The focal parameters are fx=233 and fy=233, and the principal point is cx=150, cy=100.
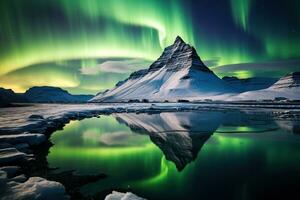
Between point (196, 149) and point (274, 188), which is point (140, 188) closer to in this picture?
point (274, 188)

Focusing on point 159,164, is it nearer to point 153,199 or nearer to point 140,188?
point 140,188

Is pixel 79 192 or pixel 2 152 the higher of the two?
pixel 2 152

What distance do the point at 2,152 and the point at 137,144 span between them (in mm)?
10124

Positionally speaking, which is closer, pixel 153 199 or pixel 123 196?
pixel 123 196

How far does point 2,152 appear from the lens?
534 inches

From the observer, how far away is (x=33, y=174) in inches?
467

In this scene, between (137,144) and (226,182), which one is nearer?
(226,182)

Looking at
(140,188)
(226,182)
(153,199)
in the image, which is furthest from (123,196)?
(226,182)

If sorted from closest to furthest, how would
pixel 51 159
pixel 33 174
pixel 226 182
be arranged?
pixel 226 182 → pixel 33 174 → pixel 51 159

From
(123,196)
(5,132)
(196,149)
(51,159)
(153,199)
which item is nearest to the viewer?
(123,196)

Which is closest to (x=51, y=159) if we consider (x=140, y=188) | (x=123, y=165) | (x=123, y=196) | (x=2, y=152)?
(x=2, y=152)

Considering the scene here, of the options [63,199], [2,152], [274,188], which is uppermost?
[2,152]

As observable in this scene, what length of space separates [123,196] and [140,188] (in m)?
2.26

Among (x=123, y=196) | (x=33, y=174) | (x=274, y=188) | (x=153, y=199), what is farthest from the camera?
(x=33, y=174)
